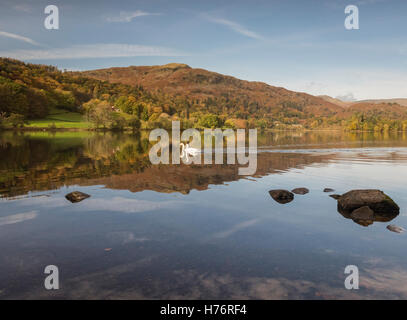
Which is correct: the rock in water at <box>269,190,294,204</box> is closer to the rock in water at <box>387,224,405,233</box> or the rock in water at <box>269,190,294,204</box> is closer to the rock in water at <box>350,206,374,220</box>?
the rock in water at <box>350,206,374,220</box>

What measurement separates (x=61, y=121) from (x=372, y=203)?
149906mm

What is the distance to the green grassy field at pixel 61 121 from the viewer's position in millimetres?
125150

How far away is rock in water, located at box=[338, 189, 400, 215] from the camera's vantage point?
1327cm

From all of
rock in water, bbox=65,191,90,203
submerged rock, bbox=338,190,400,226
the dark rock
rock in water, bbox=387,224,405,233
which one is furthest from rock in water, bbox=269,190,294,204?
rock in water, bbox=65,191,90,203

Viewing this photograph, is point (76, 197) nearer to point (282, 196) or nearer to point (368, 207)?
point (282, 196)

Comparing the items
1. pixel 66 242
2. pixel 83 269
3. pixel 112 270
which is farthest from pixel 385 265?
pixel 66 242

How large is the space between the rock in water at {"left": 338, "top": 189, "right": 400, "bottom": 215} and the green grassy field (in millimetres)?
128682

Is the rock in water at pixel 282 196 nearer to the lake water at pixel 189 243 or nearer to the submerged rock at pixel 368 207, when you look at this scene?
the lake water at pixel 189 243

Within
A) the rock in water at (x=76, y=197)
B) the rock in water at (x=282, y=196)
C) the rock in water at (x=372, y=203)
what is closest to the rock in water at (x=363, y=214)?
the rock in water at (x=372, y=203)

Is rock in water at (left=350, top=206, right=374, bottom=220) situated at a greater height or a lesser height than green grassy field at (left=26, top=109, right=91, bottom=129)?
lesser

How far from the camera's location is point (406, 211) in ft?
45.2

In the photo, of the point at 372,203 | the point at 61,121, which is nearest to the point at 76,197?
the point at 372,203

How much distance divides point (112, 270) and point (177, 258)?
188cm
